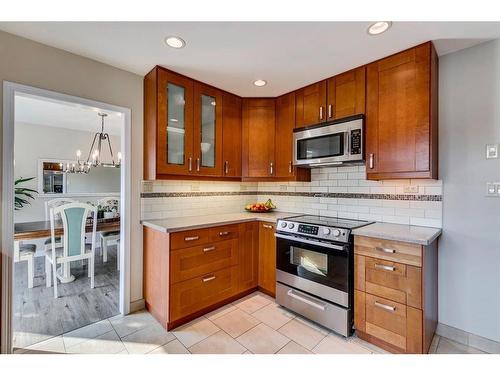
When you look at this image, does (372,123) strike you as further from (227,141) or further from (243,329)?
(243,329)

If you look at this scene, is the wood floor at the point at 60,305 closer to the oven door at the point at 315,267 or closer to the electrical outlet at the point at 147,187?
the electrical outlet at the point at 147,187

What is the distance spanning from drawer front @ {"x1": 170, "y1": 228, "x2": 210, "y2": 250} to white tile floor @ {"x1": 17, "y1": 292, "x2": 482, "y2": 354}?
71 centimetres

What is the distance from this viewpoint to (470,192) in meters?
1.82

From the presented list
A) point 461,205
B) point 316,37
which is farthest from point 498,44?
point 316,37

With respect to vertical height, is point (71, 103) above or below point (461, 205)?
above

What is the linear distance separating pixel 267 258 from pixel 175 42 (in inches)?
84.9

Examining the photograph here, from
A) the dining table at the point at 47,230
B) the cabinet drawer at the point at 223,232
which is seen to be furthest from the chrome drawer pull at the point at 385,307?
the dining table at the point at 47,230

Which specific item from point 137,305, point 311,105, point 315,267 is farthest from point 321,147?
point 137,305

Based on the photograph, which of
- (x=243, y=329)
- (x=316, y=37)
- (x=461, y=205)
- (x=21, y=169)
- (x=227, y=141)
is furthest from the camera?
(x=21, y=169)

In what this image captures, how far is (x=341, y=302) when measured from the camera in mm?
1915

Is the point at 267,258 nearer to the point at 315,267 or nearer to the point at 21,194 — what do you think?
the point at 315,267

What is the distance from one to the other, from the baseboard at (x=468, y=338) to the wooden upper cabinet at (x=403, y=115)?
4.05 ft

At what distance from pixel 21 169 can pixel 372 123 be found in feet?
17.8

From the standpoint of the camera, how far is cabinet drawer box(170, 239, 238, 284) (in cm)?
203
